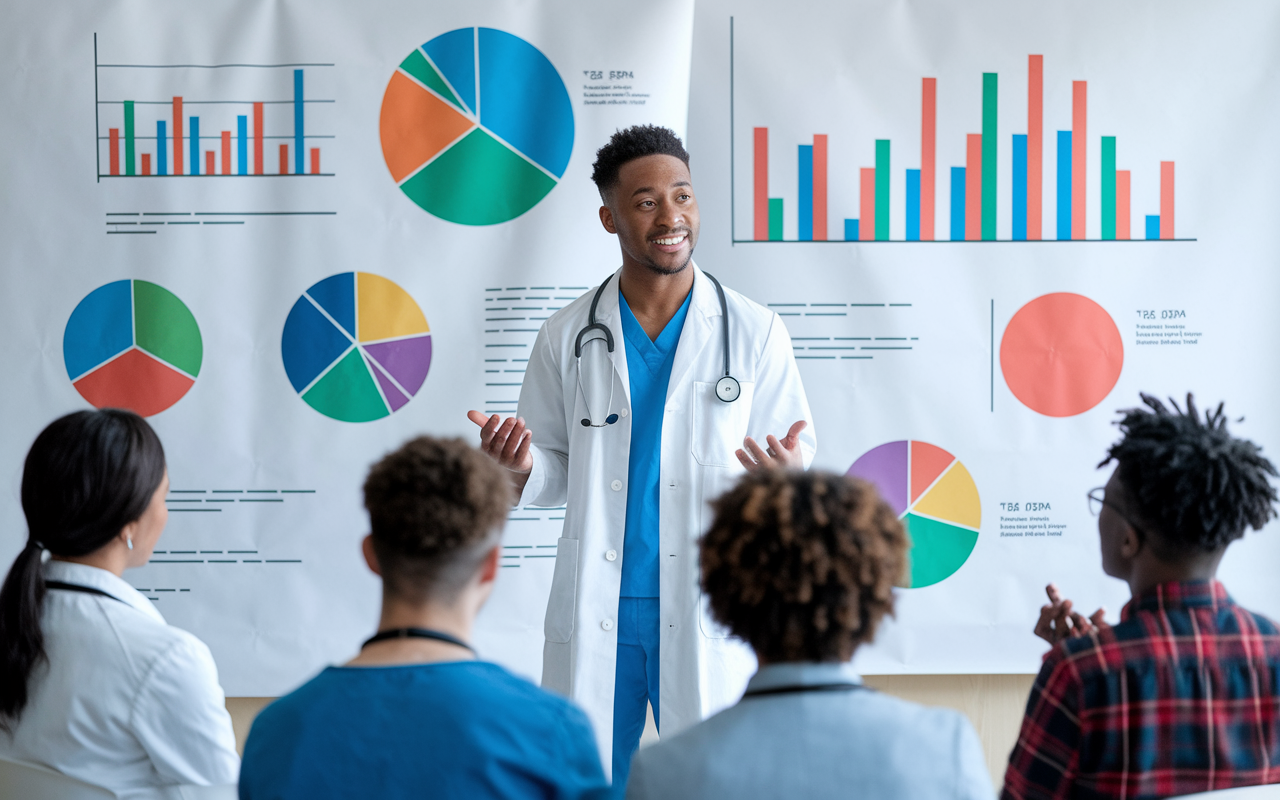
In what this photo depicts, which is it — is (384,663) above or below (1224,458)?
below

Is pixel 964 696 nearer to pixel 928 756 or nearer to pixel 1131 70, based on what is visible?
pixel 1131 70

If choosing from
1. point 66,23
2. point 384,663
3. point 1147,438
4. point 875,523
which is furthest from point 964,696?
point 66,23

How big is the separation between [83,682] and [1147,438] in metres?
1.46

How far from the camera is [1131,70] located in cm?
263

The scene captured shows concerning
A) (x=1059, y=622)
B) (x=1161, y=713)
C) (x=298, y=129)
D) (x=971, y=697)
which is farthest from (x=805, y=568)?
(x=298, y=129)

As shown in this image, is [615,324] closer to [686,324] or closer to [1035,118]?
[686,324]

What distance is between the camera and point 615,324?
217cm

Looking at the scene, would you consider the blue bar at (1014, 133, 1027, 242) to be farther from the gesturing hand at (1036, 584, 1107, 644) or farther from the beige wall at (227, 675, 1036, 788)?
the gesturing hand at (1036, 584, 1107, 644)

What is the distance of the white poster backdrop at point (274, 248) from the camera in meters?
2.63

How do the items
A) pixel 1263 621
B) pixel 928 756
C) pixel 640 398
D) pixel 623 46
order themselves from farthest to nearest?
pixel 623 46 < pixel 640 398 < pixel 1263 621 < pixel 928 756

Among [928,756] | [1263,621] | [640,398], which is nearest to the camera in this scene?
[928,756]

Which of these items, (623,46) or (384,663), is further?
(623,46)

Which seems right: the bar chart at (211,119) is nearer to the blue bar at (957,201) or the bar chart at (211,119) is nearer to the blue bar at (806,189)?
the blue bar at (806,189)

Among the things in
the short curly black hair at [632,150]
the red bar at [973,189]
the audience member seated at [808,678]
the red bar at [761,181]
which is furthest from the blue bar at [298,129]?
the audience member seated at [808,678]
